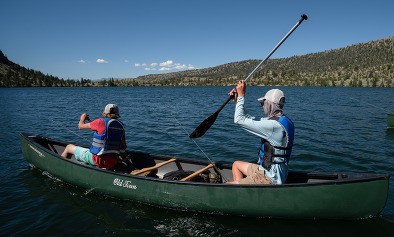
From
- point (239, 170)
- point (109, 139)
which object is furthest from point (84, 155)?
point (239, 170)

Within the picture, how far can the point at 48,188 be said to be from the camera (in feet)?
24.9

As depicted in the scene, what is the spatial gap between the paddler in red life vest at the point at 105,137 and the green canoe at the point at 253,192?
1.13 ft

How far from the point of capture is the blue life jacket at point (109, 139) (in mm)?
A: 6461

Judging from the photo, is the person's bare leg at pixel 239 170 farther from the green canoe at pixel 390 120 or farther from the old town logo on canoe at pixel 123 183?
the green canoe at pixel 390 120

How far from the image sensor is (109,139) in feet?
21.6

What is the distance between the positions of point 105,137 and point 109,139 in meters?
0.13

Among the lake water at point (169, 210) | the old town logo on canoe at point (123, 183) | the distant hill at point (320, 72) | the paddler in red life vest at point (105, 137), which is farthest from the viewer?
the distant hill at point (320, 72)

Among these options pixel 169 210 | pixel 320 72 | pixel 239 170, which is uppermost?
pixel 320 72

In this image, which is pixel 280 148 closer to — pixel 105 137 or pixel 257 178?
pixel 257 178

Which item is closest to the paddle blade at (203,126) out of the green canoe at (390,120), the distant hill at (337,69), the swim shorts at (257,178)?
the swim shorts at (257,178)

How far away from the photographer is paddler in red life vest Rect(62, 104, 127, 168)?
6.41 metres

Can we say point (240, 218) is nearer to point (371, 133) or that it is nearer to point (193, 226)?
point (193, 226)

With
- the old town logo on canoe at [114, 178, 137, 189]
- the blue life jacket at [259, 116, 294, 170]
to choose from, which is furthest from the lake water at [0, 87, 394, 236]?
the blue life jacket at [259, 116, 294, 170]

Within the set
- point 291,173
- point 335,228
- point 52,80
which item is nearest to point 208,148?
point 291,173
